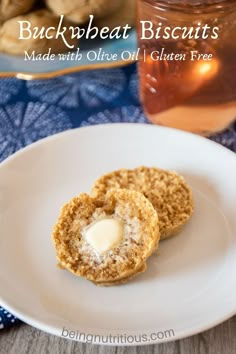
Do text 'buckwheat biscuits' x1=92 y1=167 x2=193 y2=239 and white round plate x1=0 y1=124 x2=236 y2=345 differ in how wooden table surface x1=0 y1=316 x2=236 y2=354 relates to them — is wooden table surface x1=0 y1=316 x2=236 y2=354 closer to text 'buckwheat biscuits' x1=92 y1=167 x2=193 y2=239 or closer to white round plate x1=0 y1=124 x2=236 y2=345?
white round plate x1=0 y1=124 x2=236 y2=345

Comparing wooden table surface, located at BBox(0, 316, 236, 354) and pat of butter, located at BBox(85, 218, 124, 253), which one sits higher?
pat of butter, located at BBox(85, 218, 124, 253)

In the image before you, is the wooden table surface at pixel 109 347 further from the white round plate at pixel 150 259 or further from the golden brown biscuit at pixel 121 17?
the golden brown biscuit at pixel 121 17

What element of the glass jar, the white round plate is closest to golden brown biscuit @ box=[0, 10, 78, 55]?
the glass jar

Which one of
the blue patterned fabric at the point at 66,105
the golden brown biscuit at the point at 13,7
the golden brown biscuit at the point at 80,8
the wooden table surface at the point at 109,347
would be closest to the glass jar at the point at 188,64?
the blue patterned fabric at the point at 66,105

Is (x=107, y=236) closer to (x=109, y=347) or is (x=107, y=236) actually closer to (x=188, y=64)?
(x=109, y=347)

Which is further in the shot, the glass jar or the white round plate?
the glass jar

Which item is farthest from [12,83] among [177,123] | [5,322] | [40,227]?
[5,322]
